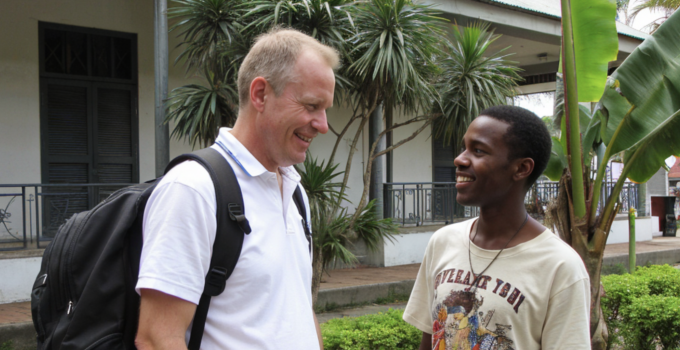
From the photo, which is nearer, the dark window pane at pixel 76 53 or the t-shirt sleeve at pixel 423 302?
the t-shirt sleeve at pixel 423 302

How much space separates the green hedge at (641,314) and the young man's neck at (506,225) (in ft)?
11.6

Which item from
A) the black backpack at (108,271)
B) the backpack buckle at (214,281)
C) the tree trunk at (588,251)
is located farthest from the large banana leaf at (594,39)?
the backpack buckle at (214,281)

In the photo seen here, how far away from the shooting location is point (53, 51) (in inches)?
354

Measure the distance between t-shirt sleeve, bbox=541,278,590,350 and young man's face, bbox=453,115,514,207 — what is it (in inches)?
15.1

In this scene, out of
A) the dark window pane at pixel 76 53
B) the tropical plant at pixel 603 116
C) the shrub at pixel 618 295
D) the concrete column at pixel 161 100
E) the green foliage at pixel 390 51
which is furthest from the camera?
the dark window pane at pixel 76 53

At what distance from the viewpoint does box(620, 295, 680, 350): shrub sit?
4.83m

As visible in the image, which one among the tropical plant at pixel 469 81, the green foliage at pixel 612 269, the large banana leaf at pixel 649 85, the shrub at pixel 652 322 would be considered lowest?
the green foliage at pixel 612 269

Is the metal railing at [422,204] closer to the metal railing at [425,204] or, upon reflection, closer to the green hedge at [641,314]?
the metal railing at [425,204]

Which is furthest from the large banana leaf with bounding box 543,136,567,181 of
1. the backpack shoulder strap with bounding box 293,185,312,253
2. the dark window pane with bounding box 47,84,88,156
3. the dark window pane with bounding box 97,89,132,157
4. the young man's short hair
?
the dark window pane with bounding box 47,84,88,156

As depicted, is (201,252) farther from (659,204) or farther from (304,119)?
(659,204)

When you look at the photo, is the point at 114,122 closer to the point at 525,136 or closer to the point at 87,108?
the point at 87,108

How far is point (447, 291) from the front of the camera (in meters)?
2.02

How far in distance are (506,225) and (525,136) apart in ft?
1.04

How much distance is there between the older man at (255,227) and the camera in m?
1.42
